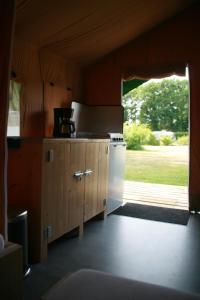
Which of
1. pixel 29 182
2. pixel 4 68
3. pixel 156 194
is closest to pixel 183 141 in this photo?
pixel 156 194

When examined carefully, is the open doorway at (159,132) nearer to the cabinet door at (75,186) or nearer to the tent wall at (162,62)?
the tent wall at (162,62)

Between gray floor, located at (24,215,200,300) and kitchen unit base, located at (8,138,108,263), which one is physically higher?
kitchen unit base, located at (8,138,108,263)

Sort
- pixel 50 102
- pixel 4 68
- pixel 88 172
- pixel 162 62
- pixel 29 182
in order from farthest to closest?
pixel 162 62
pixel 50 102
pixel 88 172
pixel 29 182
pixel 4 68

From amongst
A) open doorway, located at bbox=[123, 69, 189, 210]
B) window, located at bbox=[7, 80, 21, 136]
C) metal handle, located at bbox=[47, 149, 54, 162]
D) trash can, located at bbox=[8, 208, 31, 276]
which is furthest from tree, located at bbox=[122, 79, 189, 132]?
trash can, located at bbox=[8, 208, 31, 276]

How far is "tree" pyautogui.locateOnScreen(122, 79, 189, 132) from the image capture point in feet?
15.6

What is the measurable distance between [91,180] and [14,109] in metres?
1.24

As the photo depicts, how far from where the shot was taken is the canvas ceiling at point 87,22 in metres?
2.93

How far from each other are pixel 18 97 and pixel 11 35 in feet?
5.12

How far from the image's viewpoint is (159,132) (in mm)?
5395

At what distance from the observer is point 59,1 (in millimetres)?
2816

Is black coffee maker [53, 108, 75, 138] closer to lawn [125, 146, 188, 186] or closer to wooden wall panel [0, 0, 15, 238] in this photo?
wooden wall panel [0, 0, 15, 238]

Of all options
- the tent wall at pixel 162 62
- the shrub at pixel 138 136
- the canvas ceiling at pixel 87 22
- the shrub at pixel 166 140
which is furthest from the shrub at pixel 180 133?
the canvas ceiling at pixel 87 22

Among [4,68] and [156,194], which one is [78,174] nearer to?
[4,68]

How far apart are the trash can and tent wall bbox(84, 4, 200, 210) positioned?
2.83 meters
